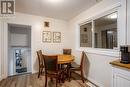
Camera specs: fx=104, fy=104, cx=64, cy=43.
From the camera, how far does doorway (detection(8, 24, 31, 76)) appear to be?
5.12m

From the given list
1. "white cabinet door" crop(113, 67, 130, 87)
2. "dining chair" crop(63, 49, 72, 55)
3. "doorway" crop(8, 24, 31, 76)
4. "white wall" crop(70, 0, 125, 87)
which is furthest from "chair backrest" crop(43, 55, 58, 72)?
"doorway" crop(8, 24, 31, 76)

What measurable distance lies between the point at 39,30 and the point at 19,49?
1930mm

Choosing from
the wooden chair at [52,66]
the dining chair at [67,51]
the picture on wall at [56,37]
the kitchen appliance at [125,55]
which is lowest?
the wooden chair at [52,66]

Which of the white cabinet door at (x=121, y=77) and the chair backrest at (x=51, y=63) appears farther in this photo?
the chair backrest at (x=51, y=63)

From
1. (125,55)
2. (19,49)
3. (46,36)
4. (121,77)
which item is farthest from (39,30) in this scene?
(121,77)

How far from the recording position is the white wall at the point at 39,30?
3908mm

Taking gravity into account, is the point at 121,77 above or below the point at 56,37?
below

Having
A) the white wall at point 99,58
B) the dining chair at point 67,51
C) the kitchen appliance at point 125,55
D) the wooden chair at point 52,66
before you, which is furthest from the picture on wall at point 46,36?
the kitchen appliance at point 125,55

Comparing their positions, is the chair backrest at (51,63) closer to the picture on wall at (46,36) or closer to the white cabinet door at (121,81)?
the white cabinet door at (121,81)

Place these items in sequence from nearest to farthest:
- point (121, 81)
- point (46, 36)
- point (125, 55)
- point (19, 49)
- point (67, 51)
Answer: point (121, 81), point (125, 55), point (46, 36), point (67, 51), point (19, 49)

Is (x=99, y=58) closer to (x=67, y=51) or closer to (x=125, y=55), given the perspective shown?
(x=125, y=55)

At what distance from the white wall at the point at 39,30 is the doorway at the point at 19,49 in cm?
106

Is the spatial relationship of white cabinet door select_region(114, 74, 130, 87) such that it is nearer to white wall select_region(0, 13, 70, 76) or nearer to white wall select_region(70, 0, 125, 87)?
white wall select_region(70, 0, 125, 87)

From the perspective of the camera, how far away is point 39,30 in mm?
4266
